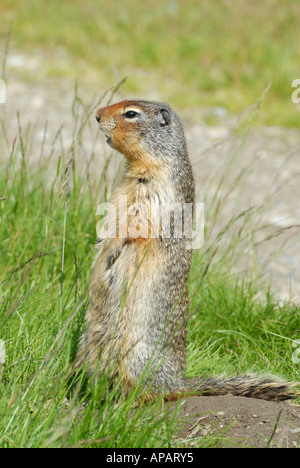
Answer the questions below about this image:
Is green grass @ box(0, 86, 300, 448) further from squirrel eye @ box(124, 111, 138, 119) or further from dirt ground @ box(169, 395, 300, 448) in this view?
squirrel eye @ box(124, 111, 138, 119)

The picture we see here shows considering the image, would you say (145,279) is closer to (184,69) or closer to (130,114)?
(130,114)

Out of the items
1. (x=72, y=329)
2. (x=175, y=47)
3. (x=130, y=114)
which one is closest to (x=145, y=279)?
(x=72, y=329)

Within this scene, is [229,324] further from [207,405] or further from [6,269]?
[6,269]

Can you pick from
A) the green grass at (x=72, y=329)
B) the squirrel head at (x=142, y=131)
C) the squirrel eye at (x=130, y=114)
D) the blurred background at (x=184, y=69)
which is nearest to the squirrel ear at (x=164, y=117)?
the squirrel head at (x=142, y=131)


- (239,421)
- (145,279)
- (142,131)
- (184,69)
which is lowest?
(239,421)

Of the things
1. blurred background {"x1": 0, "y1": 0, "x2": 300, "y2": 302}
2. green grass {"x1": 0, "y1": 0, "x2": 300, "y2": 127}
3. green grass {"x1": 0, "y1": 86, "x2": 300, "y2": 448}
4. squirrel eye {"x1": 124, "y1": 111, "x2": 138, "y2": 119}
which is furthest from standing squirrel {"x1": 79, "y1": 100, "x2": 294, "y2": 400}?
green grass {"x1": 0, "y1": 0, "x2": 300, "y2": 127}

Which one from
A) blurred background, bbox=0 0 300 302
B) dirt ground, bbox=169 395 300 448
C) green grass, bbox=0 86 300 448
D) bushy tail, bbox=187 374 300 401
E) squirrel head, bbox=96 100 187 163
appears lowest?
dirt ground, bbox=169 395 300 448

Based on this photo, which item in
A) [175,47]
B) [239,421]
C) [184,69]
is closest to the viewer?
[239,421]

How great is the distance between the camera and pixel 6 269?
3682mm

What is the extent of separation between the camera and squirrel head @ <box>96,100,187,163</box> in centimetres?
334

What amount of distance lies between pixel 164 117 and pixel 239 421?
1.58 m

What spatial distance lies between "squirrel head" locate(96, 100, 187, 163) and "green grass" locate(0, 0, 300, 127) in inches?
177

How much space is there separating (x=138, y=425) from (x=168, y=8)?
8654mm

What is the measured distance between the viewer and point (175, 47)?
8.99 metres
